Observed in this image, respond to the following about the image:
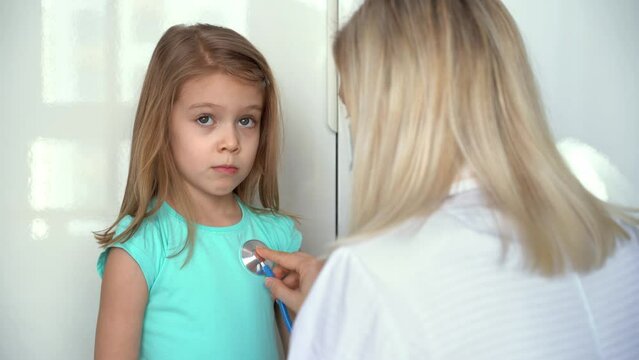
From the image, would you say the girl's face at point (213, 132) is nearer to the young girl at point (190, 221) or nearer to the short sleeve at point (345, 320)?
the young girl at point (190, 221)

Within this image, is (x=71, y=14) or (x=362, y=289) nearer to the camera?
(x=362, y=289)

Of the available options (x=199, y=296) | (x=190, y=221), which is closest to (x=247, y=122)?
(x=190, y=221)

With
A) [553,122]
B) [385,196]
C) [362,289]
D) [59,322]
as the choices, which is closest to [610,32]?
[553,122]

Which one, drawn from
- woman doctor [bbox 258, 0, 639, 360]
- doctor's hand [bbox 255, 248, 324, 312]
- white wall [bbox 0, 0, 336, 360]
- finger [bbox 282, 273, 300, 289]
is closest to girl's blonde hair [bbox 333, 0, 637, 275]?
woman doctor [bbox 258, 0, 639, 360]

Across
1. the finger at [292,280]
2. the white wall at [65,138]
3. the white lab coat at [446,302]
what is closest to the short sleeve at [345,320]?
the white lab coat at [446,302]

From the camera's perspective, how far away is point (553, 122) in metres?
1.34

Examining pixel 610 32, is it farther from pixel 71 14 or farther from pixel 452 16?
pixel 71 14

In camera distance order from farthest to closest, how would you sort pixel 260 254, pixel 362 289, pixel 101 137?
pixel 101 137, pixel 260 254, pixel 362 289

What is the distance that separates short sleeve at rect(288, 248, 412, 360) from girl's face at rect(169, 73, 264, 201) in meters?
0.44

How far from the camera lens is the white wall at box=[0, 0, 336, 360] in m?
1.28

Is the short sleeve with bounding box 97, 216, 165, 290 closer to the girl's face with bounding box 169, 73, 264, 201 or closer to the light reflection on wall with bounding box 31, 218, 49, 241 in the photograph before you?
the girl's face with bounding box 169, 73, 264, 201

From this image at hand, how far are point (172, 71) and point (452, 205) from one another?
586 mm

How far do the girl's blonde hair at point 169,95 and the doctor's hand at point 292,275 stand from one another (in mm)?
149

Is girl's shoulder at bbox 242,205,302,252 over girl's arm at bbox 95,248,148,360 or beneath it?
over
